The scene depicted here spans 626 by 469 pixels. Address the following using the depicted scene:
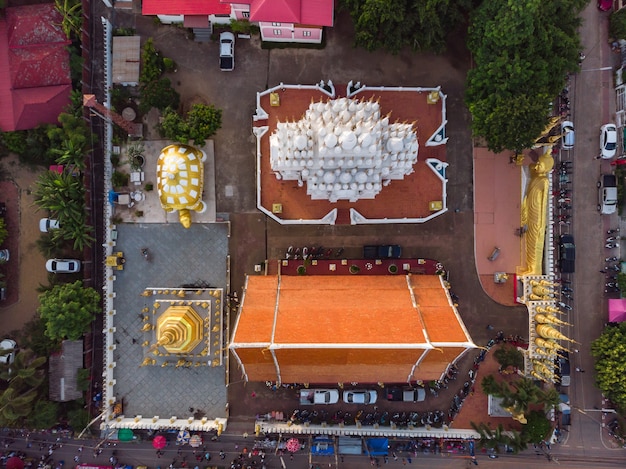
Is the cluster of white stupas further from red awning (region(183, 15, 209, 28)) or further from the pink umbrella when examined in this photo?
the pink umbrella

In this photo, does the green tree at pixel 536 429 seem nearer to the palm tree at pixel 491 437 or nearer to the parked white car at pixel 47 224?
the palm tree at pixel 491 437

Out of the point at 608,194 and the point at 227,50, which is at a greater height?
the point at 227,50

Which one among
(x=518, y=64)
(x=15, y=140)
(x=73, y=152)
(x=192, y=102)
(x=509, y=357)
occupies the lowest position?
(x=509, y=357)

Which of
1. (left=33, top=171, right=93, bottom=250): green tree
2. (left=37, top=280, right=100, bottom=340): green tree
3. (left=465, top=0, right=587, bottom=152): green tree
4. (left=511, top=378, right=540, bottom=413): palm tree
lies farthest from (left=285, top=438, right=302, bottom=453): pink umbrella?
(left=465, top=0, right=587, bottom=152): green tree

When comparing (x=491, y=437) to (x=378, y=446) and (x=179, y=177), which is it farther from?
(x=179, y=177)

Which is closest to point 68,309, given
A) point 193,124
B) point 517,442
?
point 193,124

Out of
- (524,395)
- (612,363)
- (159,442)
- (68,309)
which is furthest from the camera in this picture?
(159,442)
